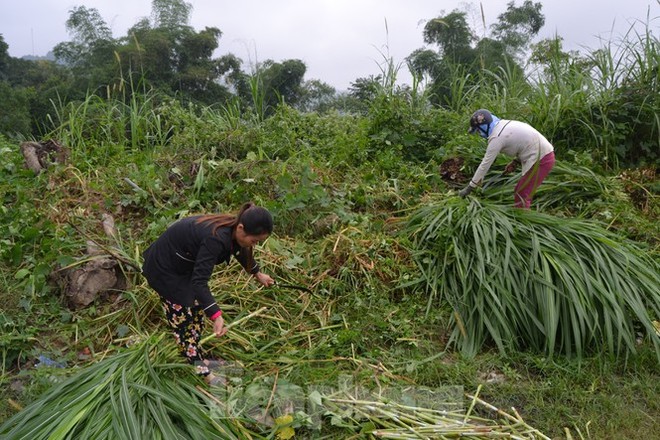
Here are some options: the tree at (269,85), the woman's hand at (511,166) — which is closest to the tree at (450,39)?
the tree at (269,85)

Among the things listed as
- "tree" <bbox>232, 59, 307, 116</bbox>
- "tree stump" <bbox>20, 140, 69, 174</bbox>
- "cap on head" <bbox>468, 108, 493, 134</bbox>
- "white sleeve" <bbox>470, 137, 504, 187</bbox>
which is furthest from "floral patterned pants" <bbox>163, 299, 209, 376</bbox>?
"tree" <bbox>232, 59, 307, 116</bbox>

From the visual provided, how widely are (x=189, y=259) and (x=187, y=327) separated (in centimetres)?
43

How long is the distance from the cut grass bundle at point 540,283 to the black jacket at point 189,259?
1.63 meters

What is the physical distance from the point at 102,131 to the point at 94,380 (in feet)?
14.7

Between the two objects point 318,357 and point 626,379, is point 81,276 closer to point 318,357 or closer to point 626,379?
point 318,357

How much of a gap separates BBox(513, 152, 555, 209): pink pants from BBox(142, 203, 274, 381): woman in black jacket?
2.75m

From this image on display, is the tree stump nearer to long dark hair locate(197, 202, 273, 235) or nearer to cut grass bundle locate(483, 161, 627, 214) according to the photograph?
long dark hair locate(197, 202, 273, 235)

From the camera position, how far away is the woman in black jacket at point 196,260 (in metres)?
2.79

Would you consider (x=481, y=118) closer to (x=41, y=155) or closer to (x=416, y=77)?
(x=416, y=77)

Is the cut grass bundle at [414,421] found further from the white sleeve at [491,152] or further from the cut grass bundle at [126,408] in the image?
the white sleeve at [491,152]

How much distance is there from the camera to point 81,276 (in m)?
3.89

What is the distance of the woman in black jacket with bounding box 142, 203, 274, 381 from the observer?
9.14 feet

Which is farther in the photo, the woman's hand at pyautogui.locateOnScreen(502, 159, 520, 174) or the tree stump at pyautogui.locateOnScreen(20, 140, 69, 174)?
the tree stump at pyautogui.locateOnScreen(20, 140, 69, 174)

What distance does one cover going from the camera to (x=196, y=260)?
9.23 feet
